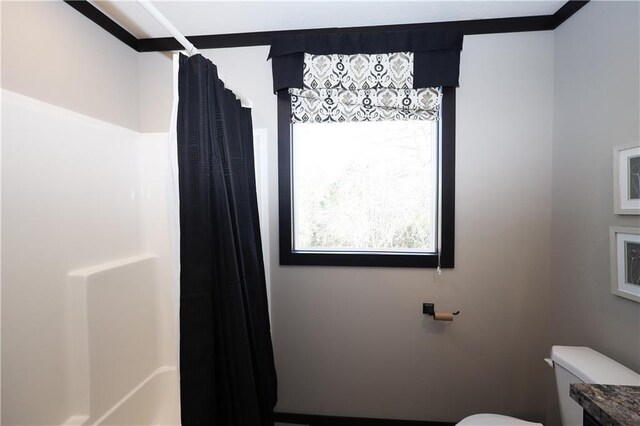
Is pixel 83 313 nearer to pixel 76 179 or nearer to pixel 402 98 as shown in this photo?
pixel 76 179

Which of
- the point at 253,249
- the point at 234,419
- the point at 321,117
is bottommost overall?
the point at 234,419

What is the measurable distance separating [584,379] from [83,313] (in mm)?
2147

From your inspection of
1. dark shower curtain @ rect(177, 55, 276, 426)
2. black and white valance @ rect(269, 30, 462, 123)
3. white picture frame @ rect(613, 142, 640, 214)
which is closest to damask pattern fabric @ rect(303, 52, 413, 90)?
black and white valance @ rect(269, 30, 462, 123)

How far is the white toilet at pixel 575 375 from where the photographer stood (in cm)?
93

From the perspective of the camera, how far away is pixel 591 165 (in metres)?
1.16

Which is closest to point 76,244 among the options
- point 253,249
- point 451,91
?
point 253,249

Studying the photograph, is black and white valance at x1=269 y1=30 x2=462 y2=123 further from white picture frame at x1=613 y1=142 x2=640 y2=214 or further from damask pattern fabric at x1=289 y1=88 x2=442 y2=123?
white picture frame at x1=613 y1=142 x2=640 y2=214

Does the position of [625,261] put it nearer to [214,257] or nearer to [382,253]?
[382,253]

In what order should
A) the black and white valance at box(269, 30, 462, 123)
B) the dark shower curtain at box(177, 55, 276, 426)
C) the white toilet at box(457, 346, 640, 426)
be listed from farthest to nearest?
the black and white valance at box(269, 30, 462, 123)
the white toilet at box(457, 346, 640, 426)
the dark shower curtain at box(177, 55, 276, 426)

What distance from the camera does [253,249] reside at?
1201 mm

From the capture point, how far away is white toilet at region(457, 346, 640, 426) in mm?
927

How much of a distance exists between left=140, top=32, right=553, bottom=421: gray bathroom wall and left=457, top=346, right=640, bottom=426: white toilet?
355 mm

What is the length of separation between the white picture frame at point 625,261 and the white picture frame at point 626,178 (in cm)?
9

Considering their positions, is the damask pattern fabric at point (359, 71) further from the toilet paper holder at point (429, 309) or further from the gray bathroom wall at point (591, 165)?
the toilet paper holder at point (429, 309)
